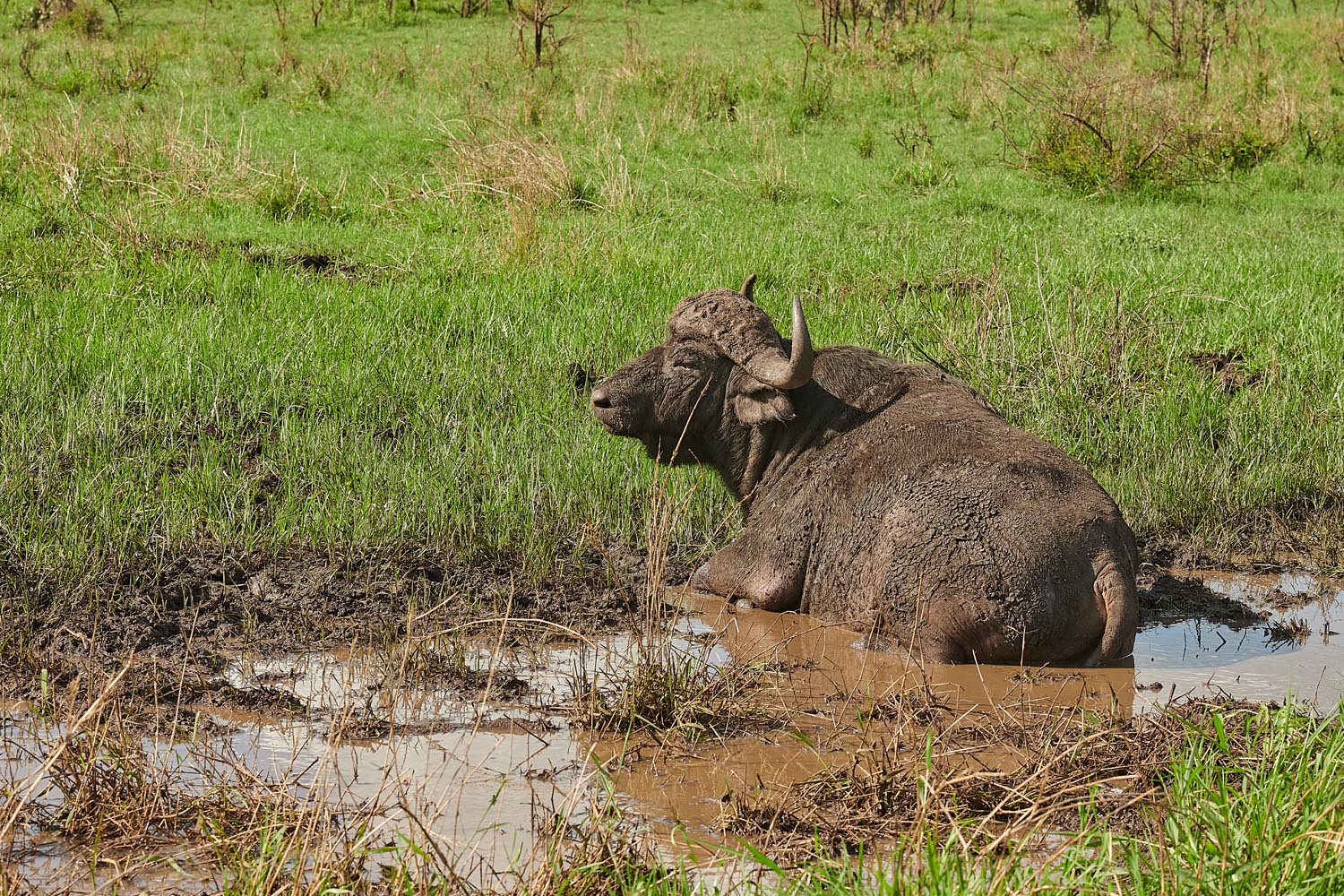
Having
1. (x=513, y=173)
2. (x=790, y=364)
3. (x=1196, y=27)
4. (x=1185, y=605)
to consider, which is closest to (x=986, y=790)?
(x=790, y=364)

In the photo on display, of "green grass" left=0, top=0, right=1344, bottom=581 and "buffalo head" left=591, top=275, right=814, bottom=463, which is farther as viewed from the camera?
"green grass" left=0, top=0, right=1344, bottom=581

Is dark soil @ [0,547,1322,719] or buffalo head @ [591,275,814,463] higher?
buffalo head @ [591,275,814,463]

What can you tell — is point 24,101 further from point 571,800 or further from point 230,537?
point 571,800

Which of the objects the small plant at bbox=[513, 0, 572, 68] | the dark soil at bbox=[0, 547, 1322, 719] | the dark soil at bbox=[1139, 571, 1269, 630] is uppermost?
the small plant at bbox=[513, 0, 572, 68]

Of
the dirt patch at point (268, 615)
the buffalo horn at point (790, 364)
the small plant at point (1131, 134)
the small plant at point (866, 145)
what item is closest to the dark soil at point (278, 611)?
the dirt patch at point (268, 615)

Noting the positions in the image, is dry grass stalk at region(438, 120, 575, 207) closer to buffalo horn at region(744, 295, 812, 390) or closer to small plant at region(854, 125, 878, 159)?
small plant at region(854, 125, 878, 159)

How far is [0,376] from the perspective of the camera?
7.36m

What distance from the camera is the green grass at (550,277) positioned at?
6699 millimetres

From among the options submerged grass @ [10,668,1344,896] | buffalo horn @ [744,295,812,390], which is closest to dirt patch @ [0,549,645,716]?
submerged grass @ [10,668,1344,896]

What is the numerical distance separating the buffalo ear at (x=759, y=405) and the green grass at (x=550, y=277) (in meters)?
0.84

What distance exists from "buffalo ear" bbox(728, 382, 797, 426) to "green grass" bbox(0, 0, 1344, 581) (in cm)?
84

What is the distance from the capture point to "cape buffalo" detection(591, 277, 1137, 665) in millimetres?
5051

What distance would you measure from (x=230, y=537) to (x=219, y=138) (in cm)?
817

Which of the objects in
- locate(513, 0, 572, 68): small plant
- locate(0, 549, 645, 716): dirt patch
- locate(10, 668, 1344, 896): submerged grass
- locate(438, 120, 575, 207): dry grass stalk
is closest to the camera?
locate(10, 668, 1344, 896): submerged grass
